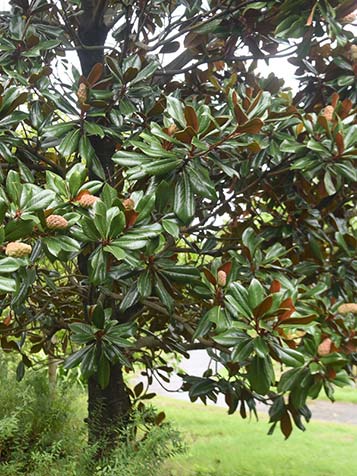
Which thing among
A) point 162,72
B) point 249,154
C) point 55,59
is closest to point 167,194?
point 249,154

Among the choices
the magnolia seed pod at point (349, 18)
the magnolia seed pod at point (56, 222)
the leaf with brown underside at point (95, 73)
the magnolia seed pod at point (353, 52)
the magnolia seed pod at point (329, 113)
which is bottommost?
the magnolia seed pod at point (56, 222)

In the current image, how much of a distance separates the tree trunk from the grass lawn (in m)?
0.32

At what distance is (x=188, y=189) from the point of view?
136 cm

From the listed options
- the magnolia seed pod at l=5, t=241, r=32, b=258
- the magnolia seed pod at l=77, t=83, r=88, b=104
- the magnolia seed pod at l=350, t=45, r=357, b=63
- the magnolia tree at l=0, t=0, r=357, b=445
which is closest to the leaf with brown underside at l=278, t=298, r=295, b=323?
the magnolia tree at l=0, t=0, r=357, b=445

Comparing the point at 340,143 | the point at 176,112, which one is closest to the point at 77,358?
the point at 176,112

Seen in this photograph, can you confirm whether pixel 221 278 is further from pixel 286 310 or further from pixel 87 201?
pixel 87 201

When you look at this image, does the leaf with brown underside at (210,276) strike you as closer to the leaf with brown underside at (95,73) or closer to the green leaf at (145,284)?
the green leaf at (145,284)

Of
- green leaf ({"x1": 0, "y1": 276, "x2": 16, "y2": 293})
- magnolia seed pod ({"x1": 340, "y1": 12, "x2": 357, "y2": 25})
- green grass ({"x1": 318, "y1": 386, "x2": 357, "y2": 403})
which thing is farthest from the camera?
green grass ({"x1": 318, "y1": 386, "x2": 357, "y2": 403})

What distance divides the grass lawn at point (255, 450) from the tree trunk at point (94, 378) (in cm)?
32

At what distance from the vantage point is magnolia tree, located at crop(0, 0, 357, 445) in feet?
4.13

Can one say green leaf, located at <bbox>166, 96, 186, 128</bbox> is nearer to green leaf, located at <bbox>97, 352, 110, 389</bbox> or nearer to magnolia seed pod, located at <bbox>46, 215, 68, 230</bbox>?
magnolia seed pod, located at <bbox>46, 215, 68, 230</bbox>

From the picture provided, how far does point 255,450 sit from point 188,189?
2.85 meters

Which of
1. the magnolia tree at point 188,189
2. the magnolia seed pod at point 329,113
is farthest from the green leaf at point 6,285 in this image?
the magnolia seed pod at point 329,113

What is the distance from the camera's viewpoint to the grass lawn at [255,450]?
10.2 ft
